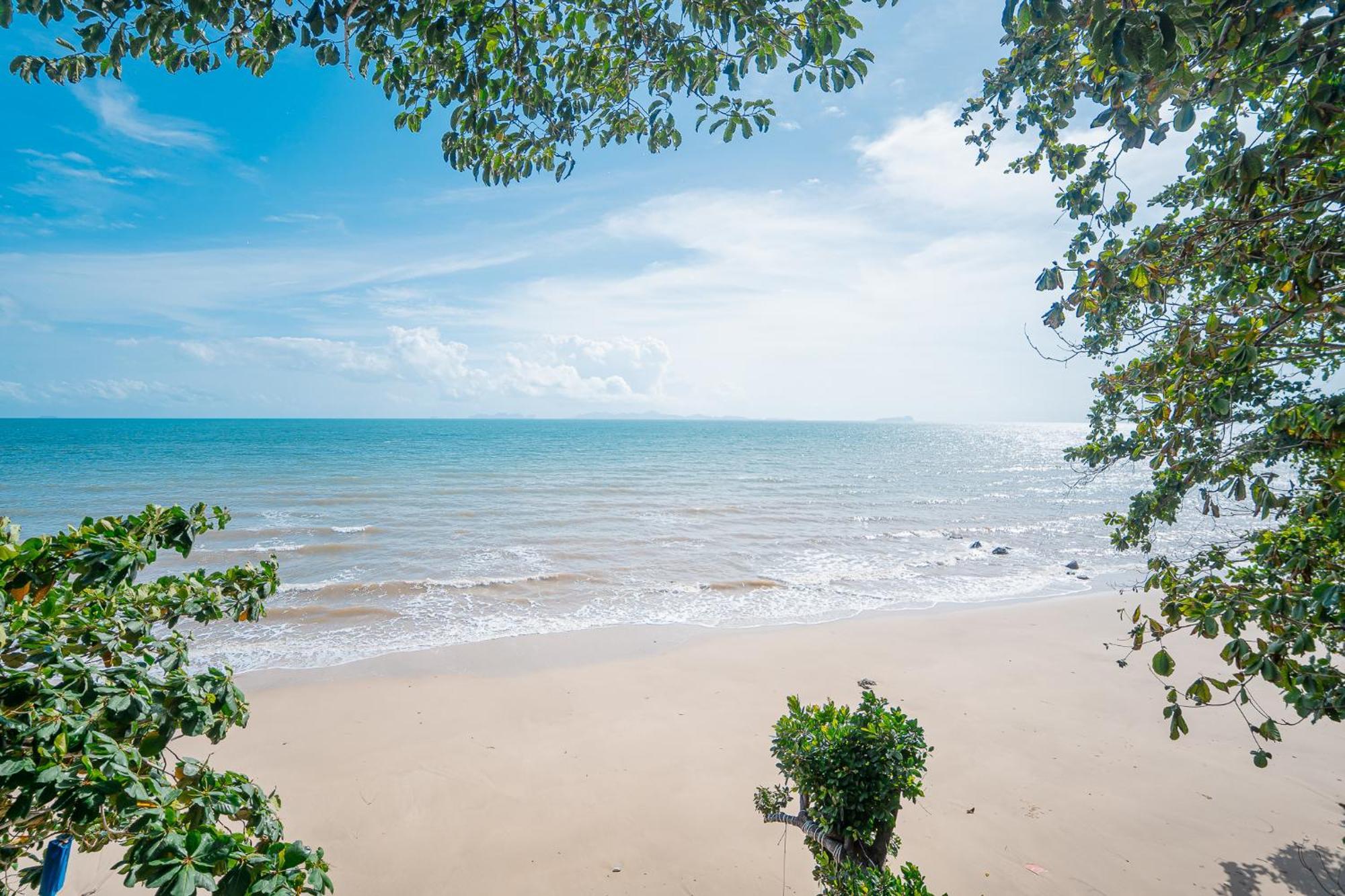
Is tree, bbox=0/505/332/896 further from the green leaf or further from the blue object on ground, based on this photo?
the green leaf

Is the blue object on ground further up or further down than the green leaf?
further down

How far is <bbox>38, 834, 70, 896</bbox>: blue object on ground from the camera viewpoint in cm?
144

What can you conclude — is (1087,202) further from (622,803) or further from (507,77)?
(622,803)

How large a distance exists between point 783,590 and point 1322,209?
39.7 ft

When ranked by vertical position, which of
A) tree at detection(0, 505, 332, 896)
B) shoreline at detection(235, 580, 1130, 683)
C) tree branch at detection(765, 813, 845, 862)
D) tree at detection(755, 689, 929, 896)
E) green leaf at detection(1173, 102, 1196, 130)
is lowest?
shoreline at detection(235, 580, 1130, 683)

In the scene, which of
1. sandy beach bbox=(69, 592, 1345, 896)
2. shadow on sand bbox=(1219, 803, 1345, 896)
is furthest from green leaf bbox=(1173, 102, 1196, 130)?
shadow on sand bbox=(1219, 803, 1345, 896)

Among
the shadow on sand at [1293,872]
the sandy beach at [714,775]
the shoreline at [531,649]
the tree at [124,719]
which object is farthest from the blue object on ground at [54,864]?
the shoreline at [531,649]

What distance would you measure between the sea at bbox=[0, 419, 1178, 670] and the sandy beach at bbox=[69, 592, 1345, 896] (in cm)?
216

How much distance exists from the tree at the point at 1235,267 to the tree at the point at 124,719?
2.62 m

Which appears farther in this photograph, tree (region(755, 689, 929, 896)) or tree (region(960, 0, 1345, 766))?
tree (region(755, 689, 929, 896))

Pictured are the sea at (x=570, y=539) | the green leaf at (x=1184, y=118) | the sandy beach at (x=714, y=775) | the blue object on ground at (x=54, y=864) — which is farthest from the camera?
the sea at (x=570, y=539)

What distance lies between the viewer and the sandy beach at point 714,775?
189 inches

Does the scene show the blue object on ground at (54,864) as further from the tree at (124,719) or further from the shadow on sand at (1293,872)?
the shadow on sand at (1293,872)

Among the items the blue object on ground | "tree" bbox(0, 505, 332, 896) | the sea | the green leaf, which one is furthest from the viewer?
the sea
